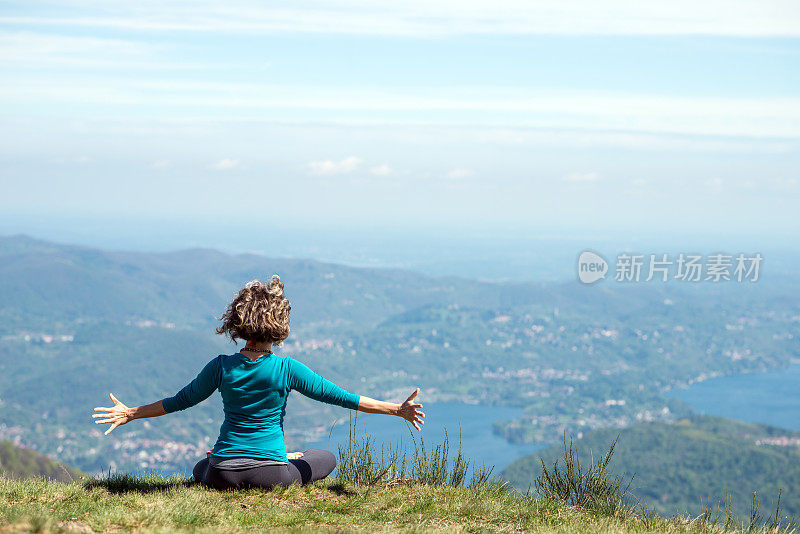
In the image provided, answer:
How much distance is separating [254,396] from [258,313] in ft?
2.37

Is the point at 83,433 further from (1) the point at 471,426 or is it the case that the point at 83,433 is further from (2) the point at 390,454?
(2) the point at 390,454

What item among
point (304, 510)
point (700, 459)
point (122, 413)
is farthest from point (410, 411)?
point (700, 459)

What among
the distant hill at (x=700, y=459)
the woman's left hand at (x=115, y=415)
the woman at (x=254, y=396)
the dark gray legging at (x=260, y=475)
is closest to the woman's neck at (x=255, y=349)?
the woman at (x=254, y=396)

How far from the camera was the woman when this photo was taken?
5.30 m

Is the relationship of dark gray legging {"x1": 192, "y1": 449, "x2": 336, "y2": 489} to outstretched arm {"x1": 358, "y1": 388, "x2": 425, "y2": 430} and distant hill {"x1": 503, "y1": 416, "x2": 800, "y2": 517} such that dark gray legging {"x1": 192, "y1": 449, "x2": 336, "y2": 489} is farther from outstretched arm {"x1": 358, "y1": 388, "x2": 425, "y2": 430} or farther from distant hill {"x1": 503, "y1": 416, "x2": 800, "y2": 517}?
distant hill {"x1": 503, "y1": 416, "x2": 800, "y2": 517}

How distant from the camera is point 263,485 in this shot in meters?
5.78

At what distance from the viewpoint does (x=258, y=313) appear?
17.3 ft

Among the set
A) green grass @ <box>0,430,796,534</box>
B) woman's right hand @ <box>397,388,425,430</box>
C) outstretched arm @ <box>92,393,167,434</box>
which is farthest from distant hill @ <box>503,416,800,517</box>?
outstretched arm @ <box>92,393,167,434</box>

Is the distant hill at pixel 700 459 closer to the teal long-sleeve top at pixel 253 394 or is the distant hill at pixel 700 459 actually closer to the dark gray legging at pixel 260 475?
the dark gray legging at pixel 260 475

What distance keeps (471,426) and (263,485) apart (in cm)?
19639

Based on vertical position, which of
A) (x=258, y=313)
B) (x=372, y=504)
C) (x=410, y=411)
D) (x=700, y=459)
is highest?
(x=258, y=313)

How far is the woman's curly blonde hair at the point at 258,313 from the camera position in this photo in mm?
5258

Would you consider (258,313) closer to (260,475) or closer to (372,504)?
(260,475)

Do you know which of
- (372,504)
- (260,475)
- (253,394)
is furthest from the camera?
(372,504)
